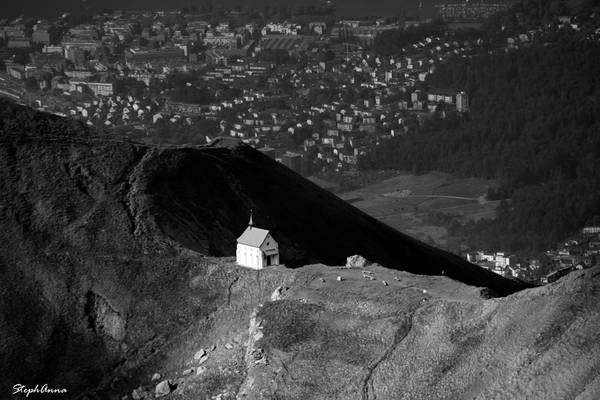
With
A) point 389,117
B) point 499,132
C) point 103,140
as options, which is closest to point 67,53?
point 389,117

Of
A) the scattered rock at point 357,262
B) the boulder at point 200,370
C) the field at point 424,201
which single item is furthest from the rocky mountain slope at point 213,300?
the field at point 424,201

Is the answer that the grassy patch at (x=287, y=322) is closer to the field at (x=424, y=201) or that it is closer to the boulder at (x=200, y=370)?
the boulder at (x=200, y=370)

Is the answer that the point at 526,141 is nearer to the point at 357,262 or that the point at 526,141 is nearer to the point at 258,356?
the point at 357,262

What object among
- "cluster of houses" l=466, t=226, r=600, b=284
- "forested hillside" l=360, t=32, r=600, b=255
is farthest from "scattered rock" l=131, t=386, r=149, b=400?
"forested hillside" l=360, t=32, r=600, b=255

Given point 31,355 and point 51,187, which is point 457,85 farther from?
→ point 31,355

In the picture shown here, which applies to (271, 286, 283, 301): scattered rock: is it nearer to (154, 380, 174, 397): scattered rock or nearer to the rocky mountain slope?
the rocky mountain slope

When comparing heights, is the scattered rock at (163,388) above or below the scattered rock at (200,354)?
below

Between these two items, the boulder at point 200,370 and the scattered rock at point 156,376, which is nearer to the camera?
the boulder at point 200,370

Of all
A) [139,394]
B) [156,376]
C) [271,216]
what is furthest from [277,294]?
[271,216]
